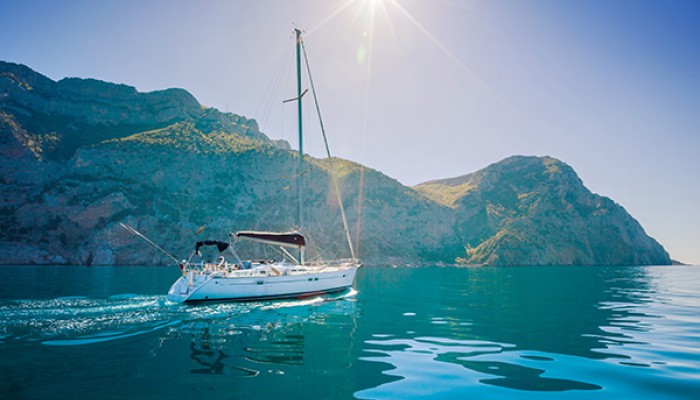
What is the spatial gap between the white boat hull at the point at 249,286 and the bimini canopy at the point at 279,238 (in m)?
3.12

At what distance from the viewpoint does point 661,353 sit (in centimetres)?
1183

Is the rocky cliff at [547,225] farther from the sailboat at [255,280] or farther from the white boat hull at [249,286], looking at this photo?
the white boat hull at [249,286]

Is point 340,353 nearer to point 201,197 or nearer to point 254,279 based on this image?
point 254,279

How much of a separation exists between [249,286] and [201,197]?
10248cm

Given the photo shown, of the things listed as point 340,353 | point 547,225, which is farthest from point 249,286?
point 547,225

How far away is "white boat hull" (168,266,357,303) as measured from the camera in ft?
77.4

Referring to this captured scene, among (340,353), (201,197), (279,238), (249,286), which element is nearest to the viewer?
(340,353)

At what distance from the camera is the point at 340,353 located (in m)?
11.7

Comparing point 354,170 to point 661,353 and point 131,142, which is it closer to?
point 131,142

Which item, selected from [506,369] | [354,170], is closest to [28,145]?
[354,170]

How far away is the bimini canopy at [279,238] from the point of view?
29.0 meters

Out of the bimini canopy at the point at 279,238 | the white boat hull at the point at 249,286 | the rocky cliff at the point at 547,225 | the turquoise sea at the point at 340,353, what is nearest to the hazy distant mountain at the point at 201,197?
the rocky cliff at the point at 547,225

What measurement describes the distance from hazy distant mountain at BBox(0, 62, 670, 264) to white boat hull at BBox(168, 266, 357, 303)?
8323cm

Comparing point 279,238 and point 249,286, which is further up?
point 279,238
